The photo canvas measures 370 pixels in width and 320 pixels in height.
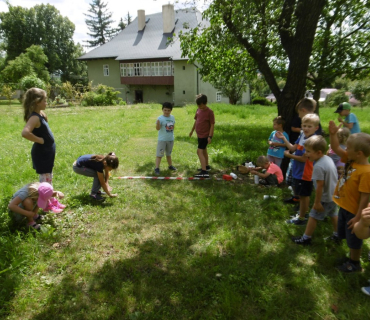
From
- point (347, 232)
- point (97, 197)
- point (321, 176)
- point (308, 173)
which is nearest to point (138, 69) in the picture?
point (97, 197)

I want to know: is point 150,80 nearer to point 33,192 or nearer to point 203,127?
point 203,127

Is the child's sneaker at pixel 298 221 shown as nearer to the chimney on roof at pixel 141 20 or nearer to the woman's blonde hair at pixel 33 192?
the woman's blonde hair at pixel 33 192

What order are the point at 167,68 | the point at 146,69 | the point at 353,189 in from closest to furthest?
the point at 353,189 → the point at 167,68 → the point at 146,69

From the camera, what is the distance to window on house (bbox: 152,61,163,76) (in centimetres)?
3478

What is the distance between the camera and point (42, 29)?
160 feet

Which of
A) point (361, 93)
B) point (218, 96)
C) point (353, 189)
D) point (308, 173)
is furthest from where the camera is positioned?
point (361, 93)

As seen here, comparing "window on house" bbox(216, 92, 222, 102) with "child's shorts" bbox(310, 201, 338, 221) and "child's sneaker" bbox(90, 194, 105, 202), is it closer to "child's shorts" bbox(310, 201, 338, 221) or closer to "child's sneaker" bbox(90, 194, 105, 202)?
"child's sneaker" bbox(90, 194, 105, 202)

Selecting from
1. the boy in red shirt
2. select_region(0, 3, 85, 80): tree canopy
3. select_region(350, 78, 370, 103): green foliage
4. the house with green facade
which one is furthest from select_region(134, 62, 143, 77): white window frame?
the boy in red shirt

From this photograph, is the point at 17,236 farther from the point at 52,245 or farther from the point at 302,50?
the point at 302,50

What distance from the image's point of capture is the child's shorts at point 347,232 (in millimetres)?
2738

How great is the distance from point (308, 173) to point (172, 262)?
2290 millimetres

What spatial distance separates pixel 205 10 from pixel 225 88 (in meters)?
22.8

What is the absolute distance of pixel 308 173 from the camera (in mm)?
3684

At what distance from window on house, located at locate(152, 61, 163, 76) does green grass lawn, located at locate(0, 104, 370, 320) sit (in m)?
32.1
